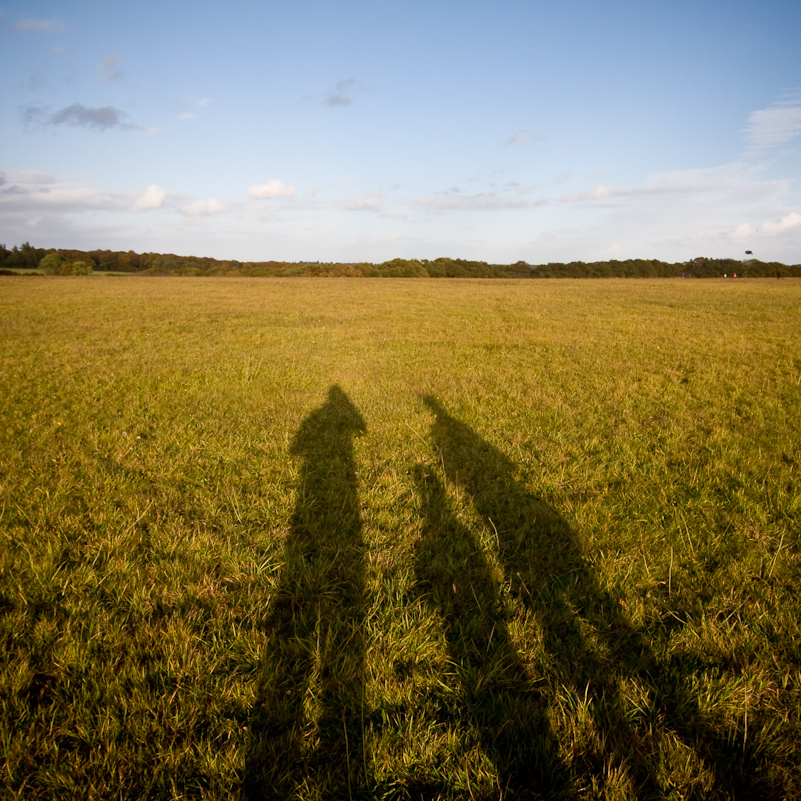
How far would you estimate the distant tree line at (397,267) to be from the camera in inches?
3359

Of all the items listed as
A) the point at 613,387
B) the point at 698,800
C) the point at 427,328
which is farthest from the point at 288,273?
the point at 698,800

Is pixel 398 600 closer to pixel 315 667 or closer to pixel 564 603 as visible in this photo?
pixel 315 667

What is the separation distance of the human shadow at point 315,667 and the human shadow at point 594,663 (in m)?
0.80

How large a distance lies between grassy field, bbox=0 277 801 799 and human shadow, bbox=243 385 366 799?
0.05ft

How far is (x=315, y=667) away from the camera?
2.33 meters

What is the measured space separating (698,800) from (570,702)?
1.81 feet

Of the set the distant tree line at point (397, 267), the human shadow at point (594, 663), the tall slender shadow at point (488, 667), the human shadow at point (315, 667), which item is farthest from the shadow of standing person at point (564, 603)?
the distant tree line at point (397, 267)

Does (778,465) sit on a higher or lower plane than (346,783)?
higher

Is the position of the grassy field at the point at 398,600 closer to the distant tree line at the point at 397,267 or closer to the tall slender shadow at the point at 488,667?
the tall slender shadow at the point at 488,667

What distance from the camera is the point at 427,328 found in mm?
16328

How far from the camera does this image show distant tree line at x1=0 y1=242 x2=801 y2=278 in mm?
→ 85312

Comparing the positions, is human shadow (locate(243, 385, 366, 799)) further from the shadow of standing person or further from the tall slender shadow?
the shadow of standing person

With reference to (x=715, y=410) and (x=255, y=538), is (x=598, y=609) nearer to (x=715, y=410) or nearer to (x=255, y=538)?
(x=255, y=538)

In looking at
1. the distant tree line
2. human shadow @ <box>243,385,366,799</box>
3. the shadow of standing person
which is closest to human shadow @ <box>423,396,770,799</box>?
the shadow of standing person
